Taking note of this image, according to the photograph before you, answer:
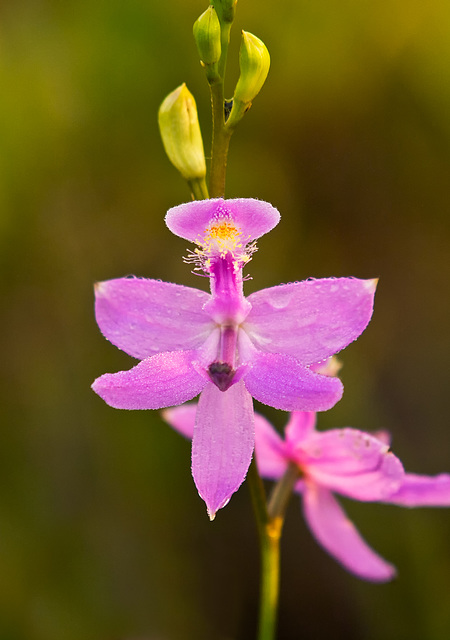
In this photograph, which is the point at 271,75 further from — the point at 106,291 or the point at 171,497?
the point at 106,291

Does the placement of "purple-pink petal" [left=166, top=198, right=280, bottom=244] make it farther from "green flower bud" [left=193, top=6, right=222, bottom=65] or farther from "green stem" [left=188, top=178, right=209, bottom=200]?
"green flower bud" [left=193, top=6, right=222, bottom=65]

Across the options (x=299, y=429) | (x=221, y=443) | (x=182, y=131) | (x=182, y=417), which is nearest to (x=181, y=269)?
(x=182, y=417)

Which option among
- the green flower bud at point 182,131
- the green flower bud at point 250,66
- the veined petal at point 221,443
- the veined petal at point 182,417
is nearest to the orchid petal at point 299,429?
the veined petal at point 182,417

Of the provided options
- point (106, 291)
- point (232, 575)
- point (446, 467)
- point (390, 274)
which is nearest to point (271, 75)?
point (390, 274)

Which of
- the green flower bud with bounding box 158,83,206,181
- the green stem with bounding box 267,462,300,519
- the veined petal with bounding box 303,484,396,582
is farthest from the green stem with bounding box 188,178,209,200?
the veined petal with bounding box 303,484,396,582

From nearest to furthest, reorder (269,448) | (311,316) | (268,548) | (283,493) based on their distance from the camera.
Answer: (311,316), (268,548), (283,493), (269,448)

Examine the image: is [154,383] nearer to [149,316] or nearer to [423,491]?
[149,316]

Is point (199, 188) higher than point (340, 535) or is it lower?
higher
